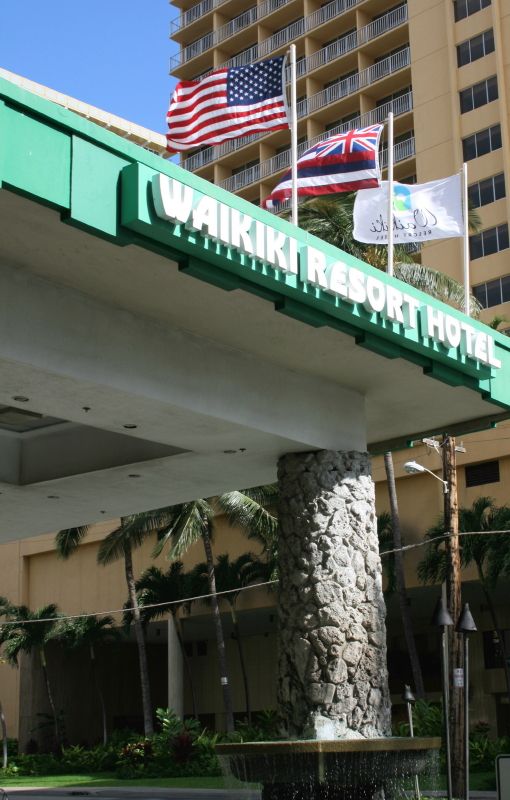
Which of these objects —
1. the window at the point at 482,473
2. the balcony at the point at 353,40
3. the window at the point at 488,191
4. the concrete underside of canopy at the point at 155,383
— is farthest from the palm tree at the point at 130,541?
the balcony at the point at 353,40

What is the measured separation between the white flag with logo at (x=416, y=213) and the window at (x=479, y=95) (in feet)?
93.1

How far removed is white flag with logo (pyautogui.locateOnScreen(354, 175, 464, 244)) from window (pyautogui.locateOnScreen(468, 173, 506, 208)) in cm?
2549

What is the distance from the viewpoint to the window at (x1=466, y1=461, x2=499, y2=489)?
35.6 meters

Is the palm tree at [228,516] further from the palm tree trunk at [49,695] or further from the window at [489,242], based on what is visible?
the window at [489,242]

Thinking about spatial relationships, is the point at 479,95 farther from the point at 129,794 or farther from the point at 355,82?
the point at 129,794

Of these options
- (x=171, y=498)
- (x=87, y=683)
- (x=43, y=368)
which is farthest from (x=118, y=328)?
(x=87, y=683)

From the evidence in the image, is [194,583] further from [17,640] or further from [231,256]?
[231,256]

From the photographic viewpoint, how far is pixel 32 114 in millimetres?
9008

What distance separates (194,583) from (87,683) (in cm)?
1721

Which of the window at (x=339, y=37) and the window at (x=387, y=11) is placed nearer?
the window at (x=387, y=11)

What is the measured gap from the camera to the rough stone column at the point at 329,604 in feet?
40.2

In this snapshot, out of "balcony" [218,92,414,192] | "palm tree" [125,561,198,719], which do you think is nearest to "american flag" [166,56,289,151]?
"palm tree" [125,561,198,719]

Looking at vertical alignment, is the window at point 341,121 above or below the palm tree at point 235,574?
above

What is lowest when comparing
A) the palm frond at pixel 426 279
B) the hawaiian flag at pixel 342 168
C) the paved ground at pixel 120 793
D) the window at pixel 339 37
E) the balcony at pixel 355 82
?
the paved ground at pixel 120 793
